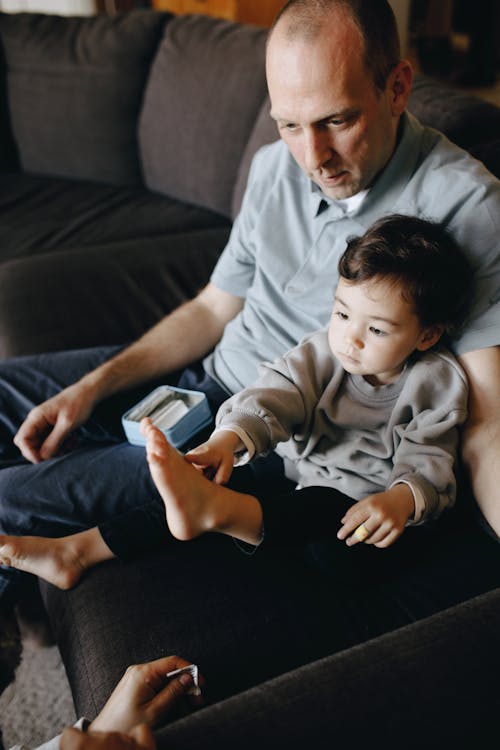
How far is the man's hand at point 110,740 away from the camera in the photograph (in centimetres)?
68

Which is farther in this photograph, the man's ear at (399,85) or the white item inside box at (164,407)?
the white item inside box at (164,407)

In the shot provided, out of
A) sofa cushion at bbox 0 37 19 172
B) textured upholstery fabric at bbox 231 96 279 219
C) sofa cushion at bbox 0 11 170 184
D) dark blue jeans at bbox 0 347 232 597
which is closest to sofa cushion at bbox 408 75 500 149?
textured upholstery fabric at bbox 231 96 279 219

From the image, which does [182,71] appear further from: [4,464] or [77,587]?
[77,587]

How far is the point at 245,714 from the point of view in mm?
708

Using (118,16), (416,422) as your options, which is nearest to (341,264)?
(416,422)

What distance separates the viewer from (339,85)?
111 centimetres

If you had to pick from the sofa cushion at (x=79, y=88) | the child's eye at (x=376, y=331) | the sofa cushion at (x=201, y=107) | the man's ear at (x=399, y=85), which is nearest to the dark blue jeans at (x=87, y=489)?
the child's eye at (x=376, y=331)

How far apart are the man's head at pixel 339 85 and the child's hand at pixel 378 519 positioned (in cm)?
53

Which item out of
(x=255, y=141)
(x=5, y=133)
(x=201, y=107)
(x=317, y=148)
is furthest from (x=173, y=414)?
(x=5, y=133)

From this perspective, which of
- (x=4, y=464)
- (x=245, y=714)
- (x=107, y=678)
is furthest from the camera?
(x=4, y=464)

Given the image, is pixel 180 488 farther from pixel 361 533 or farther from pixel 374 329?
pixel 374 329

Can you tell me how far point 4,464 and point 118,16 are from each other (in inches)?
74.9

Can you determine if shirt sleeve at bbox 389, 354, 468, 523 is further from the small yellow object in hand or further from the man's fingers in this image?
the man's fingers

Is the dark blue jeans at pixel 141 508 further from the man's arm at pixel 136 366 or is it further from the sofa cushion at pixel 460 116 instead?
the sofa cushion at pixel 460 116
